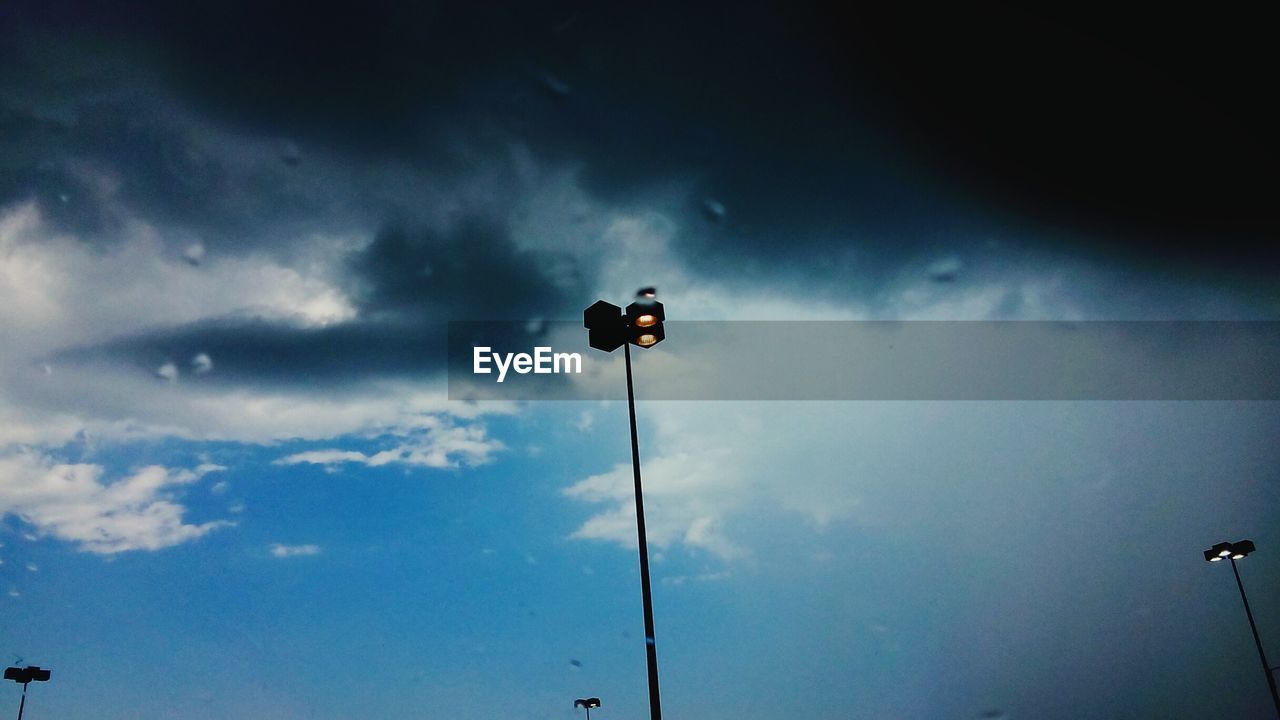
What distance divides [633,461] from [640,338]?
1863mm

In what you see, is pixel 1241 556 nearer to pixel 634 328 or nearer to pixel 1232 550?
pixel 1232 550

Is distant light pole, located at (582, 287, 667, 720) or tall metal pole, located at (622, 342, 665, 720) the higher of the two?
distant light pole, located at (582, 287, 667, 720)

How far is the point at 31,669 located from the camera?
86.4 feet

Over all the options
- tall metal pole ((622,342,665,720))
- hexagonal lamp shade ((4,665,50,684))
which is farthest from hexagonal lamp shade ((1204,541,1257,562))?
hexagonal lamp shade ((4,665,50,684))

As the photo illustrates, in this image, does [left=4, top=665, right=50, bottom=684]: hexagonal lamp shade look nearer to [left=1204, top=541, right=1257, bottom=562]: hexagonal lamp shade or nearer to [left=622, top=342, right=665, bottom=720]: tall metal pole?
[left=622, top=342, right=665, bottom=720]: tall metal pole

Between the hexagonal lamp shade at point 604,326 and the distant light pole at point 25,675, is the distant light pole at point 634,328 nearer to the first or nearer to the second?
the hexagonal lamp shade at point 604,326

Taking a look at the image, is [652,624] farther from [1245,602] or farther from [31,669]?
[31,669]

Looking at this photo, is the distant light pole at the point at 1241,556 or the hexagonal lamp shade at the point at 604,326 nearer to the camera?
the hexagonal lamp shade at the point at 604,326

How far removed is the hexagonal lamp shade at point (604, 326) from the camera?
933cm

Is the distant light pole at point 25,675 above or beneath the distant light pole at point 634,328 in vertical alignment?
beneath

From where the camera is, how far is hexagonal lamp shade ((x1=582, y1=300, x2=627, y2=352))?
9.33 m

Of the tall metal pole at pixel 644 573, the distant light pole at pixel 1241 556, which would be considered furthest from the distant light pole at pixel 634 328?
the distant light pole at pixel 1241 556

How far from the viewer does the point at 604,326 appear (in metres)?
9.34

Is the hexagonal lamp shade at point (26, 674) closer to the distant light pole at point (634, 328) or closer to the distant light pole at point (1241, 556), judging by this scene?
the distant light pole at point (634, 328)
